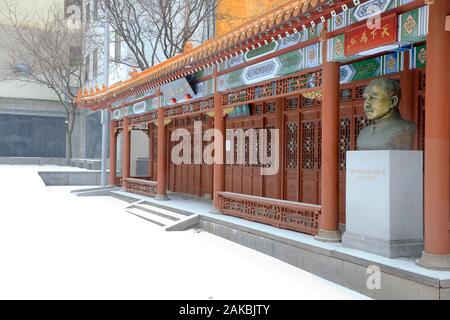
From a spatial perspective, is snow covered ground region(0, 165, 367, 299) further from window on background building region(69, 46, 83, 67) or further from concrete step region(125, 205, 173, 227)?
window on background building region(69, 46, 83, 67)

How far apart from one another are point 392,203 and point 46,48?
25336mm

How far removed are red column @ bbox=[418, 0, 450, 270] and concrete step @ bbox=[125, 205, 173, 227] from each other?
5800 mm

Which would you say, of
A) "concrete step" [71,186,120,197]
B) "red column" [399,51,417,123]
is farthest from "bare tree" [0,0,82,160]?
"red column" [399,51,417,123]

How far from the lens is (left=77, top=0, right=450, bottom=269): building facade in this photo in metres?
4.73

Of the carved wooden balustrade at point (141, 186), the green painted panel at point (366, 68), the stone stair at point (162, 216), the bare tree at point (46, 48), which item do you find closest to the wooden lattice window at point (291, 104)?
the green painted panel at point (366, 68)

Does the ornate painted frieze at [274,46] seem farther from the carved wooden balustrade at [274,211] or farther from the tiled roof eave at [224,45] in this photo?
the carved wooden balustrade at [274,211]

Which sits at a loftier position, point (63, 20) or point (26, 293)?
point (63, 20)

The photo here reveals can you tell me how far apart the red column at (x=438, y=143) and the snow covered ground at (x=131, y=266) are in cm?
101

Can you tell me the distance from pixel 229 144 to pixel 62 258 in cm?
513

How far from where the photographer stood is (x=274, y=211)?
25.0ft

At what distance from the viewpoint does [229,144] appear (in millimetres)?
10852

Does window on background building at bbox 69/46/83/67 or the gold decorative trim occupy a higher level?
window on background building at bbox 69/46/83/67

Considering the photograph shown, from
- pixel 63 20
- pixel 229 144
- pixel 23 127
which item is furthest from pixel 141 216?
pixel 23 127

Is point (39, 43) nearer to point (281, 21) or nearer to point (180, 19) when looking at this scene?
point (180, 19)
